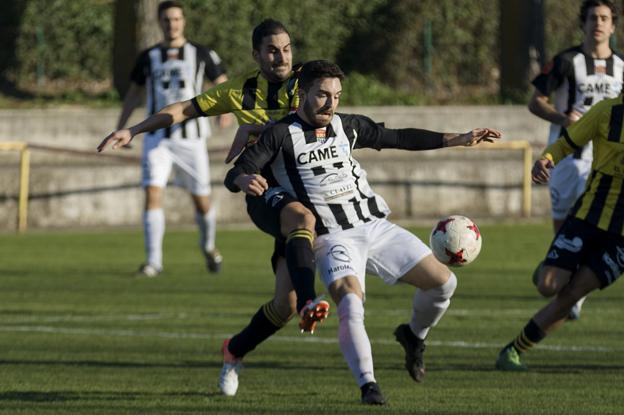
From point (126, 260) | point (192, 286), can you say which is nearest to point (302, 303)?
point (192, 286)

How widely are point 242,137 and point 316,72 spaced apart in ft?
2.64

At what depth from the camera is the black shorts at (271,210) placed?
25.3ft

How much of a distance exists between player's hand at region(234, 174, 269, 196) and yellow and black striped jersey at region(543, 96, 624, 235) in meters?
1.84

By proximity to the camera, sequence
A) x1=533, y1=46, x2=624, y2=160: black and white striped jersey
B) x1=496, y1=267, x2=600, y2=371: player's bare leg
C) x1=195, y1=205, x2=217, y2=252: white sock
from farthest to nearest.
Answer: x1=195, y1=205, x2=217, y2=252: white sock, x1=533, y1=46, x2=624, y2=160: black and white striped jersey, x1=496, y1=267, x2=600, y2=371: player's bare leg

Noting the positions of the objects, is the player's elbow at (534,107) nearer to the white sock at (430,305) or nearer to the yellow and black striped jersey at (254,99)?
the yellow and black striped jersey at (254,99)

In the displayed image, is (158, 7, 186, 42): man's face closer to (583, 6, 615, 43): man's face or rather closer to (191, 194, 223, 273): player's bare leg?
(191, 194, 223, 273): player's bare leg

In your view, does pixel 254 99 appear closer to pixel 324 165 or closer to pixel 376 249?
pixel 324 165

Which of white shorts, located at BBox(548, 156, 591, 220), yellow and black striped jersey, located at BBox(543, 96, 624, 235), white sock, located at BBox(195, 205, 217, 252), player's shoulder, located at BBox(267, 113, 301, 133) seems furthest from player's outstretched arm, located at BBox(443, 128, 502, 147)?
white sock, located at BBox(195, 205, 217, 252)

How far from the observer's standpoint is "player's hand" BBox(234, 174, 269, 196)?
722 cm

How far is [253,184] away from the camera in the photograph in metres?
7.24

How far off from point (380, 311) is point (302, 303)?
454 cm

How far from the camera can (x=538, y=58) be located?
2558 centimetres

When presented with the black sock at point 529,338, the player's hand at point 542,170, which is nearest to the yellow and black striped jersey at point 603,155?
the player's hand at point 542,170

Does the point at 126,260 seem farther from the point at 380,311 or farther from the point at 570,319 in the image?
the point at 570,319
